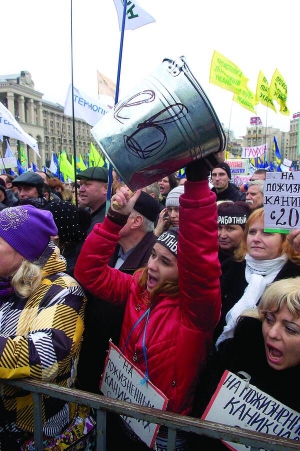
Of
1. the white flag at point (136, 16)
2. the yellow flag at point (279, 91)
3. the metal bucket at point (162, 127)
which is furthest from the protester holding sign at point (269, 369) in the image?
the yellow flag at point (279, 91)

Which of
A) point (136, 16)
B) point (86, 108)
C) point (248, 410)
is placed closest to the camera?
point (248, 410)

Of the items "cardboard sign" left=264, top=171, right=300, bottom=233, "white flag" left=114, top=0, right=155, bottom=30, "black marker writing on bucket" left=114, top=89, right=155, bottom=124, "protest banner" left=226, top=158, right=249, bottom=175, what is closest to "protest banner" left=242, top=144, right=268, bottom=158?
"protest banner" left=226, top=158, right=249, bottom=175

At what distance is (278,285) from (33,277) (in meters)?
1.09

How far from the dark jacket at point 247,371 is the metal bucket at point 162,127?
0.90 meters

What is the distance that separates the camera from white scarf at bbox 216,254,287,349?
6.83 ft

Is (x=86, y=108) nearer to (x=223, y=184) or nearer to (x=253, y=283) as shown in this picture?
(x=223, y=184)

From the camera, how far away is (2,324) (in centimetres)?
165

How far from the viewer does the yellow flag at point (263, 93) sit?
11.4 meters

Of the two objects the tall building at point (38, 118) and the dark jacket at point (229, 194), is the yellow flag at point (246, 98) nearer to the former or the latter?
the dark jacket at point (229, 194)

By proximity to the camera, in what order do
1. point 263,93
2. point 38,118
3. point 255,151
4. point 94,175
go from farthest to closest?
1. point 38,118
2. point 255,151
3. point 263,93
4. point 94,175

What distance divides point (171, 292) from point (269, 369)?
546 mm

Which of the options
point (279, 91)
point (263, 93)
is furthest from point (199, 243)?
point (279, 91)

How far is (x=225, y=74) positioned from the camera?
10.2 meters

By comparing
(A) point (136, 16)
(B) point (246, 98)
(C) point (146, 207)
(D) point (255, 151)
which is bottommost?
(C) point (146, 207)
